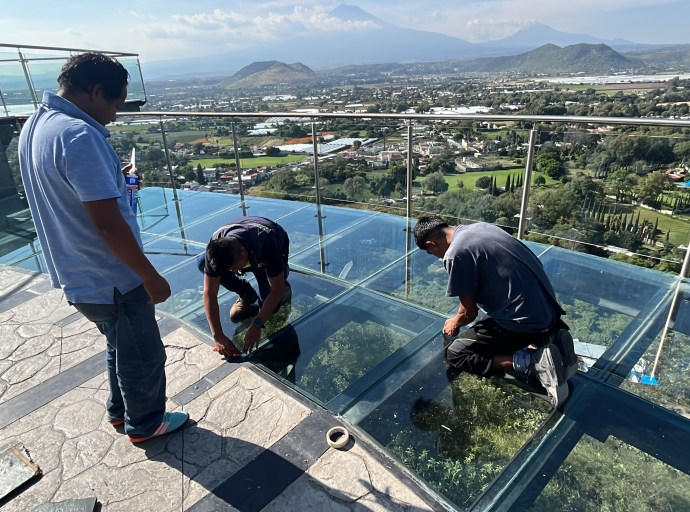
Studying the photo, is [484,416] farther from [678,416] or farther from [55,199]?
[55,199]

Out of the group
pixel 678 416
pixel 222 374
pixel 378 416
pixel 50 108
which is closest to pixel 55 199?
pixel 50 108

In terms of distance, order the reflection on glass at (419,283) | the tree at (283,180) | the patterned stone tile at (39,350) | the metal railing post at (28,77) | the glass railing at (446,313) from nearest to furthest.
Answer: the glass railing at (446,313)
the patterned stone tile at (39,350)
the reflection on glass at (419,283)
the tree at (283,180)
the metal railing post at (28,77)

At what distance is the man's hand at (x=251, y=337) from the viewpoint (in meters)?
2.44

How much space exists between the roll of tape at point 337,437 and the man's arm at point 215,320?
2.69 ft

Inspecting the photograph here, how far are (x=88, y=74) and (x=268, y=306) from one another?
4.62 feet

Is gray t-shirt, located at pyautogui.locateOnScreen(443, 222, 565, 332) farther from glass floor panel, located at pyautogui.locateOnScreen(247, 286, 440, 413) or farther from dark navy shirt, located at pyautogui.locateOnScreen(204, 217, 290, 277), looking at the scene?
dark navy shirt, located at pyautogui.locateOnScreen(204, 217, 290, 277)

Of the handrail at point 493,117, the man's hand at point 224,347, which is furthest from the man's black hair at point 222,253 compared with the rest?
the handrail at point 493,117

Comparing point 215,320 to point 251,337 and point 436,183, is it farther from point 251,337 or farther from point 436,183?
point 436,183

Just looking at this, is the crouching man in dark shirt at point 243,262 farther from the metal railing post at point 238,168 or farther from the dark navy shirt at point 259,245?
the metal railing post at point 238,168

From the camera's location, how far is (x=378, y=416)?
6.47 feet

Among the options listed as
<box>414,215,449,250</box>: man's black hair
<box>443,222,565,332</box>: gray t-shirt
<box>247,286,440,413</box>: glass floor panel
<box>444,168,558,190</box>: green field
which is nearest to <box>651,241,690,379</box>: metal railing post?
<box>443,222,565,332</box>: gray t-shirt

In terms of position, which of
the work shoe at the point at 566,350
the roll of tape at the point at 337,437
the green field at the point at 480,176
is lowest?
the roll of tape at the point at 337,437

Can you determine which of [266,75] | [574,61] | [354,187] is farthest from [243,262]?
[266,75]

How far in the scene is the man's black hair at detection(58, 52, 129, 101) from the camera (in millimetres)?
1454
